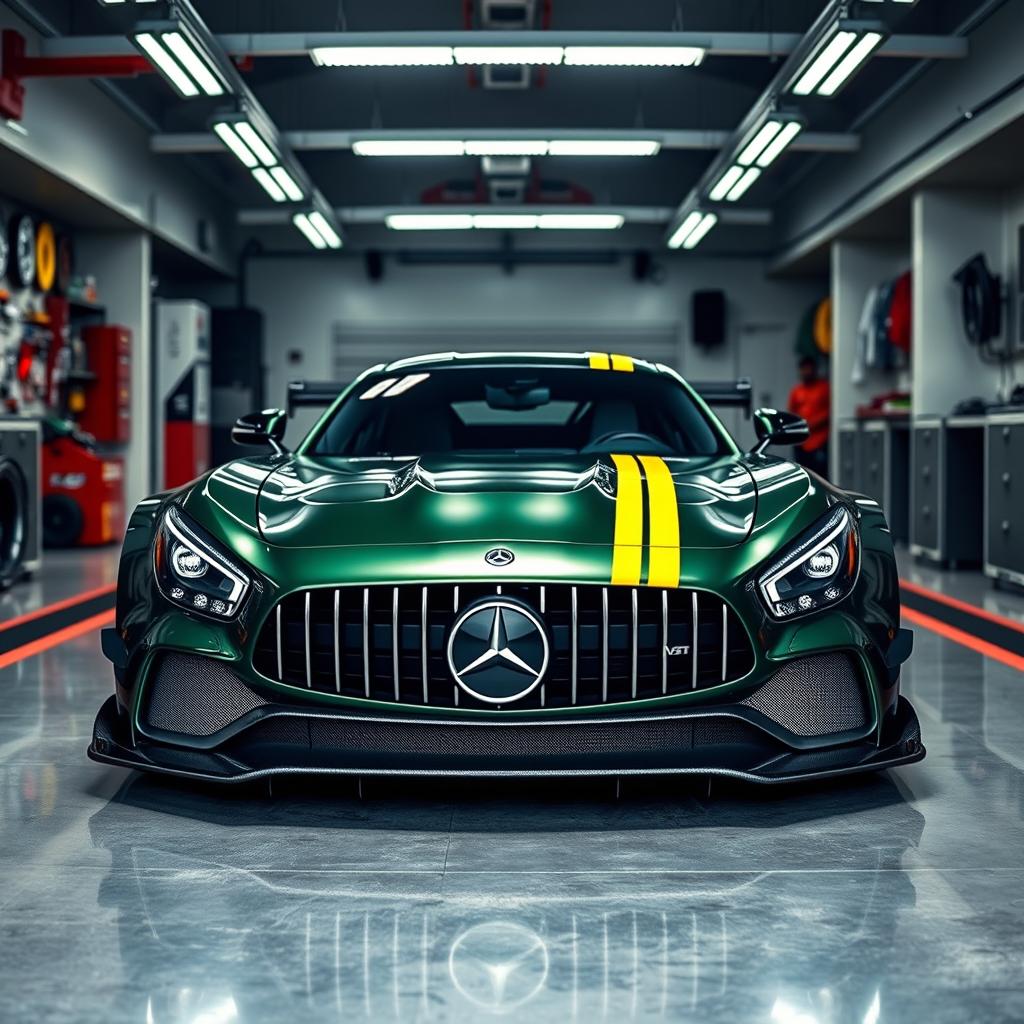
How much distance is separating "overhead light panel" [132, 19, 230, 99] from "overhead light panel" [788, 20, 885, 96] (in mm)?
3154

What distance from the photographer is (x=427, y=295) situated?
706 inches

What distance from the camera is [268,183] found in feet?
37.5

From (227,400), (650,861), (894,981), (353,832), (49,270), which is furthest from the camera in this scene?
(227,400)

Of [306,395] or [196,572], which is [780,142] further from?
[196,572]

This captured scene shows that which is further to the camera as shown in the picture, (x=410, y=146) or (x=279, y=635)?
(x=410, y=146)

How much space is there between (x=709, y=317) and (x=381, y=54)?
10251mm

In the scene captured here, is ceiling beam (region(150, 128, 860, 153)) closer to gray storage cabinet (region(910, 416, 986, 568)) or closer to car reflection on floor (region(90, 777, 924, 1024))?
gray storage cabinet (region(910, 416, 986, 568))

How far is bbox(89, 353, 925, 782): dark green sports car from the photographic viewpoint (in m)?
2.66

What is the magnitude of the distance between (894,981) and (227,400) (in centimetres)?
1598

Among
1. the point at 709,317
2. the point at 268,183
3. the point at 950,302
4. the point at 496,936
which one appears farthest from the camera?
the point at 709,317

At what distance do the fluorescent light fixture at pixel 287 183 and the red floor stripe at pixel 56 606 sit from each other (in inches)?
168

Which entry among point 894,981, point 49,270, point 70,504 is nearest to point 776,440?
point 894,981

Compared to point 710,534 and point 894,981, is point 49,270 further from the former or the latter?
point 894,981

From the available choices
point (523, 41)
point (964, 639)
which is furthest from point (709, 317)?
point (964, 639)
